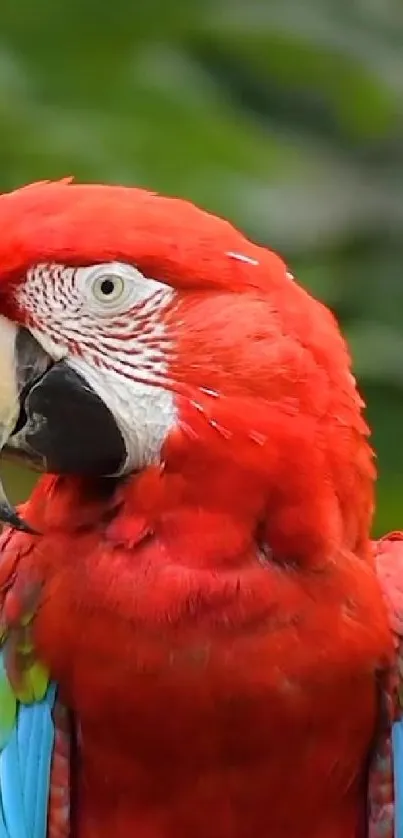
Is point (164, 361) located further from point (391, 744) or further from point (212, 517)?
point (391, 744)

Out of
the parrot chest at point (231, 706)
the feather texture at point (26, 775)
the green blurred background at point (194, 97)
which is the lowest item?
the feather texture at point (26, 775)

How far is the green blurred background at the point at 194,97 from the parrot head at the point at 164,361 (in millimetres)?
302

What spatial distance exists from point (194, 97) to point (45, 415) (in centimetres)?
47

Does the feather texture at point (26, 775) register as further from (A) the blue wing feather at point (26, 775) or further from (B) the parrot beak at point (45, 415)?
(B) the parrot beak at point (45, 415)

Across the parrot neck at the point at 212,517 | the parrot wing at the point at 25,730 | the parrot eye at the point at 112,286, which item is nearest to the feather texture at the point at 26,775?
the parrot wing at the point at 25,730

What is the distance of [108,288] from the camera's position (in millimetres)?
1146

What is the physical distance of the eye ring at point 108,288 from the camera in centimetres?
114

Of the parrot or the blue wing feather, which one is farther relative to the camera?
the blue wing feather

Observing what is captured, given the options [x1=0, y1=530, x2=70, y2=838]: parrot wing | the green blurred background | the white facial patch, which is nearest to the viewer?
the white facial patch

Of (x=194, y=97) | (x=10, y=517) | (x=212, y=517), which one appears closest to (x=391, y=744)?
(x=212, y=517)

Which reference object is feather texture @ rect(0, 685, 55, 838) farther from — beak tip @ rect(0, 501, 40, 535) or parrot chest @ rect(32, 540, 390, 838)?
beak tip @ rect(0, 501, 40, 535)

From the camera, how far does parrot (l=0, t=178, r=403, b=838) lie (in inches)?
45.3

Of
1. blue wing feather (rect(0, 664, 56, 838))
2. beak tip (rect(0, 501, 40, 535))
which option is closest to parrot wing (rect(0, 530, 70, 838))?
blue wing feather (rect(0, 664, 56, 838))

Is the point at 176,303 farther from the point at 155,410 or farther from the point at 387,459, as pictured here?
the point at 387,459
